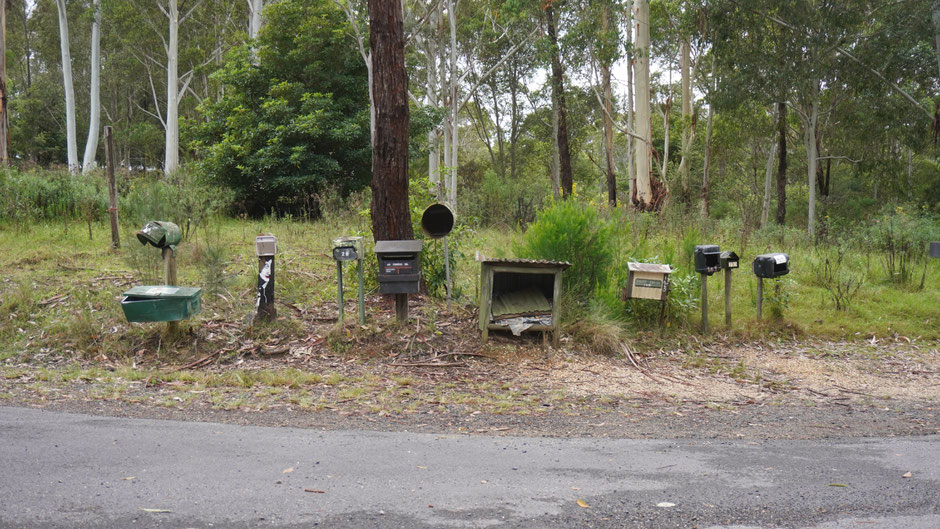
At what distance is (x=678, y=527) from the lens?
333cm

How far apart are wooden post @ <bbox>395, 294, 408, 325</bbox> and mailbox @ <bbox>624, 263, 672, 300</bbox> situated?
2.86 m

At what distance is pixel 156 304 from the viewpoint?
23.0 ft

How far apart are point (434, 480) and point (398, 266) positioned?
3.93 m

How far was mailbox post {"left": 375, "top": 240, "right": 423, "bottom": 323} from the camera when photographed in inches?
297

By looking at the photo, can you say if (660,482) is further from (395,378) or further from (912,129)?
(912,129)

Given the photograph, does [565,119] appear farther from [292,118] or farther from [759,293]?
[759,293]

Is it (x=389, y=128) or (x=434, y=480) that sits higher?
(x=389, y=128)

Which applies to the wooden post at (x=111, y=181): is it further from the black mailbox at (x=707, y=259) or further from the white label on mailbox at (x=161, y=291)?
the black mailbox at (x=707, y=259)

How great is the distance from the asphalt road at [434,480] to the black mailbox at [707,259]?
3961 millimetres

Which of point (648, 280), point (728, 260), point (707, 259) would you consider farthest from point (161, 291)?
point (728, 260)

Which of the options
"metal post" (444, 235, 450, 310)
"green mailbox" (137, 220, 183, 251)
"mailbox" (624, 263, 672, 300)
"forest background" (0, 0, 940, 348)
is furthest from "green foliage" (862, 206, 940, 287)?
"green mailbox" (137, 220, 183, 251)

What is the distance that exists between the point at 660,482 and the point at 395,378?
337 centimetres

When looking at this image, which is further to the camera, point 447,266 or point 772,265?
point 772,265

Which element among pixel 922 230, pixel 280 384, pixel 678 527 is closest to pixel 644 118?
pixel 922 230
